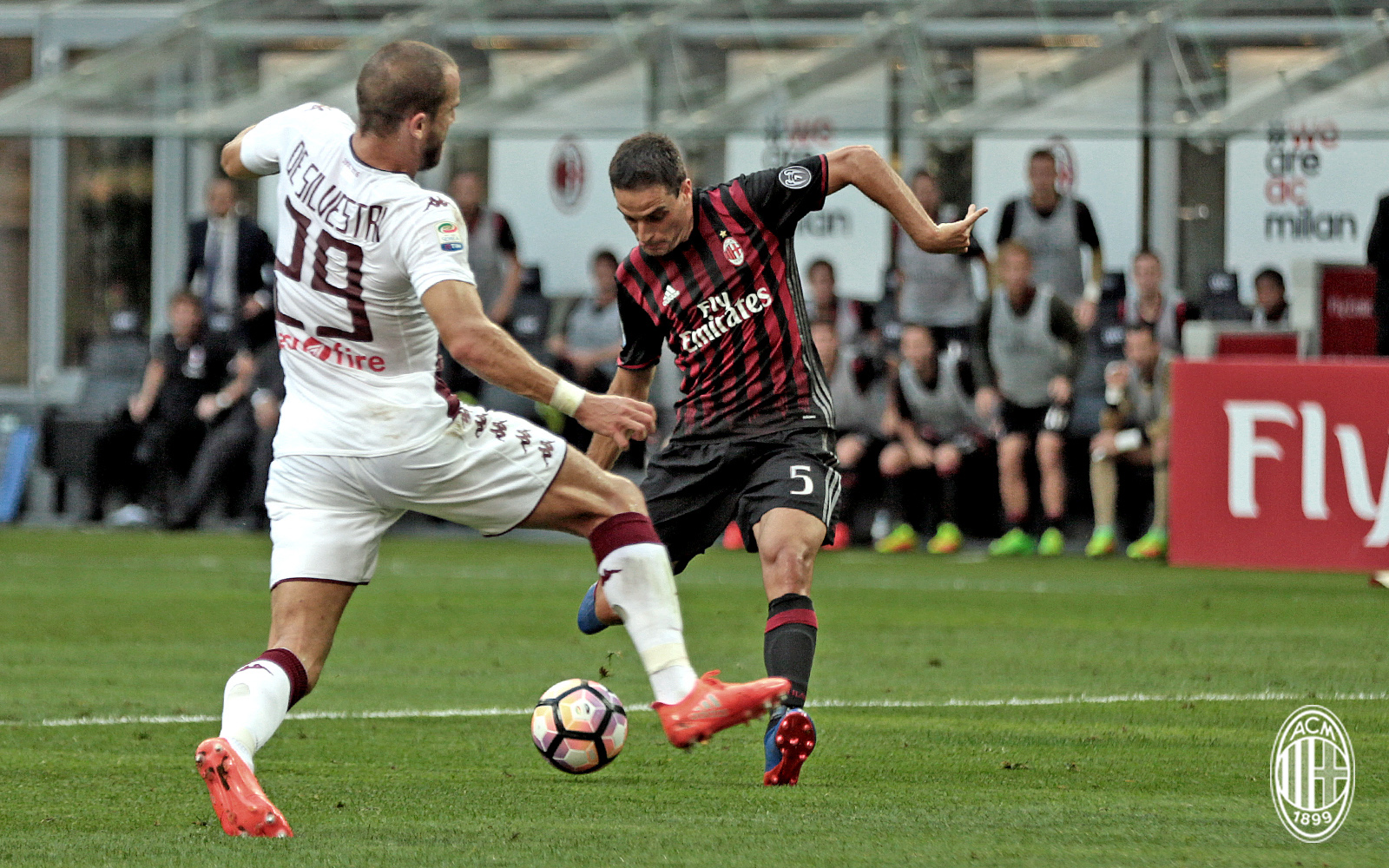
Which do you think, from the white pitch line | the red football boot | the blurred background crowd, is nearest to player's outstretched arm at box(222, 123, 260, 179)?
the red football boot

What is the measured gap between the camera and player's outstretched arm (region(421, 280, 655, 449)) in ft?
15.3

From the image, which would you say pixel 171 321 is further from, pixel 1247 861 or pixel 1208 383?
pixel 1247 861

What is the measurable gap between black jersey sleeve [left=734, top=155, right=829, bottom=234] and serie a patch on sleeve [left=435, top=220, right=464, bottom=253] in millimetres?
1495

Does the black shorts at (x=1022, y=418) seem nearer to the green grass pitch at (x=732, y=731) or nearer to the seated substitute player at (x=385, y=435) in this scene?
the green grass pitch at (x=732, y=731)

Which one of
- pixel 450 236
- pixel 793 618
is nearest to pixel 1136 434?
pixel 793 618

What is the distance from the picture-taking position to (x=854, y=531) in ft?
52.2

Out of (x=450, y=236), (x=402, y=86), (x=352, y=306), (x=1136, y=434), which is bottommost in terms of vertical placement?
(x=1136, y=434)

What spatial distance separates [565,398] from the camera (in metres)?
4.75

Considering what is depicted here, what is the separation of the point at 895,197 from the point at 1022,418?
29.2ft

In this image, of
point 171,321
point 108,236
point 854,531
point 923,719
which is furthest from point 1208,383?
point 108,236

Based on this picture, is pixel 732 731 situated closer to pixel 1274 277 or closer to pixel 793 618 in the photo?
pixel 793 618

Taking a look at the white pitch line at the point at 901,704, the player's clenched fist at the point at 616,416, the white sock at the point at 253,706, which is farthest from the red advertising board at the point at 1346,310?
the white sock at the point at 253,706

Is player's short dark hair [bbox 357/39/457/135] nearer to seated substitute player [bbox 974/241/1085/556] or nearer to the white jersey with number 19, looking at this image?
the white jersey with number 19

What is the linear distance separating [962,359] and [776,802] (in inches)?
399
